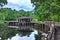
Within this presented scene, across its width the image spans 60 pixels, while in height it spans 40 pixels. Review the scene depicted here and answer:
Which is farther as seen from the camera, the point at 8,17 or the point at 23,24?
the point at 8,17

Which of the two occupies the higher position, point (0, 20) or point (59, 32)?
point (59, 32)

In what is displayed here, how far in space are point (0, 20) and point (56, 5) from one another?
186 ft

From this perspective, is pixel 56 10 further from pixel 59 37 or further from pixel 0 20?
pixel 0 20

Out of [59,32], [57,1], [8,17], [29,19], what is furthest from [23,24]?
[59,32]

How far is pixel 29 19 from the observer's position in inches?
3056

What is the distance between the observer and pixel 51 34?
16844 mm

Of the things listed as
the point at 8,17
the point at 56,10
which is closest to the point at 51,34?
the point at 56,10

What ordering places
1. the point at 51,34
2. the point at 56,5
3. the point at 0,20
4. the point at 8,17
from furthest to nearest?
1. the point at 8,17
2. the point at 0,20
3. the point at 56,5
4. the point at 51,34

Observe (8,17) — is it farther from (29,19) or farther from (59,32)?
(59,32)

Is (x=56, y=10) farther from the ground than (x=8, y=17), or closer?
farther from the ground

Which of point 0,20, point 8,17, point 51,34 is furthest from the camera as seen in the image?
point 8,17

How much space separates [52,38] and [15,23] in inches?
2417

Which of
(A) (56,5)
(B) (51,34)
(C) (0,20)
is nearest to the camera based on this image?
(B) (51,34)

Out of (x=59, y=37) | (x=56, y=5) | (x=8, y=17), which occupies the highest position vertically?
(x=56, y=5)
